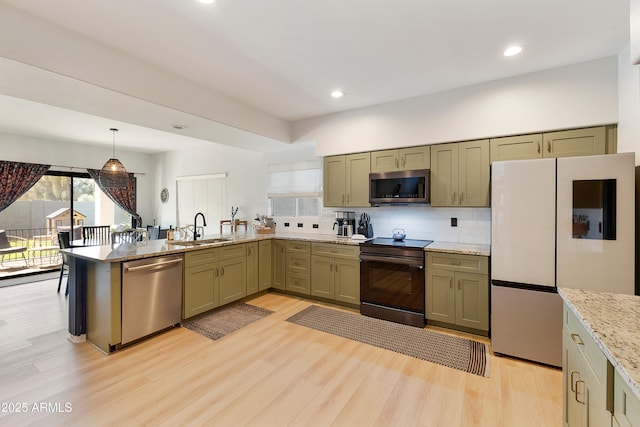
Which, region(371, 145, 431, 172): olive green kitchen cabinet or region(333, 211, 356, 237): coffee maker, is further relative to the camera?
region(333, 211, 356, 237): coffee maker

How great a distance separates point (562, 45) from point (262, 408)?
3.66 metres

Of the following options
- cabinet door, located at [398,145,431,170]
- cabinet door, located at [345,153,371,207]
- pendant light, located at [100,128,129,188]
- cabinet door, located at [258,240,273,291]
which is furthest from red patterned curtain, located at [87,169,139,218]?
cabinet door, located at [398,145,431,170]

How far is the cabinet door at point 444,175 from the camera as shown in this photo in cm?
326

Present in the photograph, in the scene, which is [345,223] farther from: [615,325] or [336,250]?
[615,325]

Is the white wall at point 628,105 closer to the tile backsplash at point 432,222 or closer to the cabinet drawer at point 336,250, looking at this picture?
the tile backsplash at point 432,222

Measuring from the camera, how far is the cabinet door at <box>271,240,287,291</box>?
4215 millimetres

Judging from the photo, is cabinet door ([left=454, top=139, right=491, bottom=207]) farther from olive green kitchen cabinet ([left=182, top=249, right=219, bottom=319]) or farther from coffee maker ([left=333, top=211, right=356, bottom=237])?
olive green kitchen cabinet ([left=182, top=249, right=219, bottom=319])

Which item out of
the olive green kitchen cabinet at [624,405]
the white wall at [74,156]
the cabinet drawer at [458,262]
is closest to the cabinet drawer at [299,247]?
the cabinet drawer at [458,262]

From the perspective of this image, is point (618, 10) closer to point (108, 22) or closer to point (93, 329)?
point (108, 22)

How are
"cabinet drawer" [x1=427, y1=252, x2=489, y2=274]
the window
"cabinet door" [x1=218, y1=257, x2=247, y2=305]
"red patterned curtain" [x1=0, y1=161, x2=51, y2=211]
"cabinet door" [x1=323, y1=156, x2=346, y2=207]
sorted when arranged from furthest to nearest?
"red patterned curtain" [x1=0, y1=161, x2=51, y2=211] → the window → "cabinet door" [x1=323, y1=156, x2=346, y2=207] → "cabinet door" [x1=218, y1=257, x2=247, y2=305] → "cabinet drawer" [x1=427, y1=252, x2=489, y2=274]

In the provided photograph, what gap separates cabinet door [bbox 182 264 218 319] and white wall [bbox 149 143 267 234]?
6.51 feet

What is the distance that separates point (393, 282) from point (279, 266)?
5.73 feet

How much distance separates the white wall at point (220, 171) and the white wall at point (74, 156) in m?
0.22

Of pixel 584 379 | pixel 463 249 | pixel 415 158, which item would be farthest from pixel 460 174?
pixel 584 379
